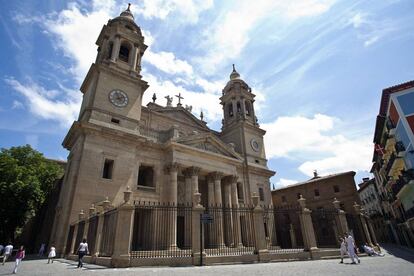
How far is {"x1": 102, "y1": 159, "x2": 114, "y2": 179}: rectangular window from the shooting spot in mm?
18969

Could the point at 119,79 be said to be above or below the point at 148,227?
above

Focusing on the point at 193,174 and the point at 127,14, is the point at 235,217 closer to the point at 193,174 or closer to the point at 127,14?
the point at 193,174

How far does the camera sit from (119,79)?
22219mm

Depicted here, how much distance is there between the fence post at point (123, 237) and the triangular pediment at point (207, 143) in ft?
37.8

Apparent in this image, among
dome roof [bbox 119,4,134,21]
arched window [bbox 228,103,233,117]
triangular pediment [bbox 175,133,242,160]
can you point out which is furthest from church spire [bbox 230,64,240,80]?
dome roof [bbox 119,4,134,21]

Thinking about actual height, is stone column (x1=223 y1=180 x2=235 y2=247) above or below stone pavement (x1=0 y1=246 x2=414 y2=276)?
above

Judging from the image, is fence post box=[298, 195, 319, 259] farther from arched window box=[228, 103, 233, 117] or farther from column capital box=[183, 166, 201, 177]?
arched window box=[228, 103, 233, 117]

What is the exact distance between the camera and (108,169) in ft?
63.7

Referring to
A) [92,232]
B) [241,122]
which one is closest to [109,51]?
[241,122]

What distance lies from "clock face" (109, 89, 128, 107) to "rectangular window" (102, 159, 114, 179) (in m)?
5.00

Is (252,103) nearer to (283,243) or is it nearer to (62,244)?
(283,243)

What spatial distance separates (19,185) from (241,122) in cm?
2269

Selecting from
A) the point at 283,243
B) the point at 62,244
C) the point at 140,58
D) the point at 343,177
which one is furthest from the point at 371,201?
the point at 62,244

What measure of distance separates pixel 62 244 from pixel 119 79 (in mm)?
13633
